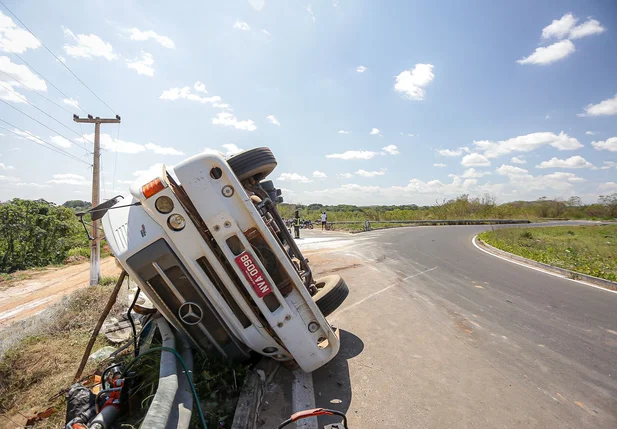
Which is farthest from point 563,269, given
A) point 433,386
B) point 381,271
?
point 433,386

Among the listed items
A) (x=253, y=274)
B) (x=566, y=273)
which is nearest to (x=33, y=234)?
(x=253, y=274)

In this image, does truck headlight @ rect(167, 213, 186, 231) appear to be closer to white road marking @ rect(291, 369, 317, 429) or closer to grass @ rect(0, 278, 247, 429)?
grass @ rect(0, 278, 247, 429)

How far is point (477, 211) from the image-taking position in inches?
1602

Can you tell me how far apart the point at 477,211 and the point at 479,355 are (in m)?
42.9

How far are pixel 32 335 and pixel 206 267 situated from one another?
378cm

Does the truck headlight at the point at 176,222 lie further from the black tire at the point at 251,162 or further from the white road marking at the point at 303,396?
the white road marking at the point at 303,396

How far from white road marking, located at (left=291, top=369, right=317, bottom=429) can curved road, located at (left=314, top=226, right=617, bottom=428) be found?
99 millimetres

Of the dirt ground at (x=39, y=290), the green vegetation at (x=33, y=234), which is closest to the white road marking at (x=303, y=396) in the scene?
the dirt ground at (x=39, y=290)

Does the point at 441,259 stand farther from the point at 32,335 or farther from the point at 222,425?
the point at 32,335

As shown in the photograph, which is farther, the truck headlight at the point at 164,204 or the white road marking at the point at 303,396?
the truck headlight at the point at 164,204

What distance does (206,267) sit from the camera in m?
2.62

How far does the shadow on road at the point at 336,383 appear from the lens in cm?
254

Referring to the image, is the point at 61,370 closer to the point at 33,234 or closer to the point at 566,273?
the point at 566,273

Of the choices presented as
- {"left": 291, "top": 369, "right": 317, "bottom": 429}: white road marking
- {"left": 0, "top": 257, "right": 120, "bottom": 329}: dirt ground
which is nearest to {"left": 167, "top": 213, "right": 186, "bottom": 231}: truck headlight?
{"left": 291, "top": 369, "right": 317, "bottom": 429}: white road marking
